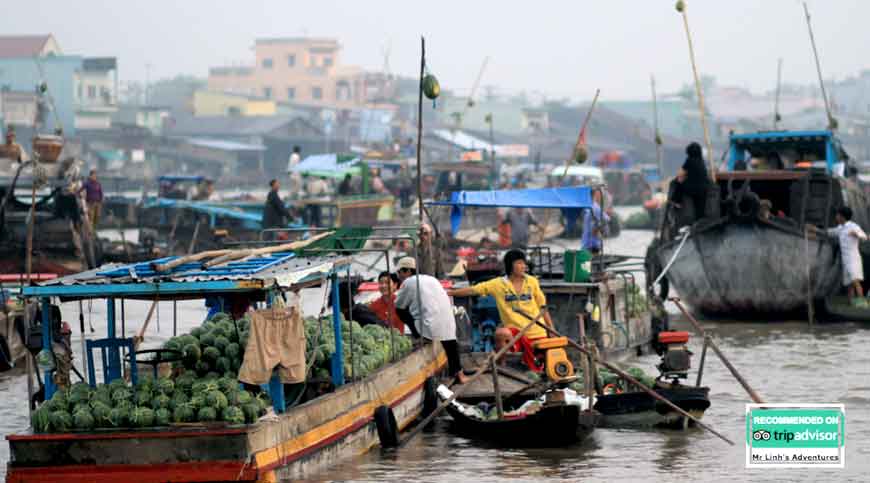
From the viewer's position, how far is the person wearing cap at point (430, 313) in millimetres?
11438

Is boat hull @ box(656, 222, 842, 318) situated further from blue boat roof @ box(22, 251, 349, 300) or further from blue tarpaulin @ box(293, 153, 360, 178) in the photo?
blue tarpaulin @ box(293, 153, 360, 178)

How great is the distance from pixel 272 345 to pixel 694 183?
35.2ft

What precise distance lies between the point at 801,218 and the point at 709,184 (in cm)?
118

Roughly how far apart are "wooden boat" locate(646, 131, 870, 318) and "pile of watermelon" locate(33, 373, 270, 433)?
10292mm

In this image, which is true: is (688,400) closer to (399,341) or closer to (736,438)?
(736,438)

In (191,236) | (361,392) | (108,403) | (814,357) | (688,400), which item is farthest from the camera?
(191,236)

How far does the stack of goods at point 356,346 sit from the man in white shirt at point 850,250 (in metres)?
7.47

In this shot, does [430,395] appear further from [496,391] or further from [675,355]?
[675,355]

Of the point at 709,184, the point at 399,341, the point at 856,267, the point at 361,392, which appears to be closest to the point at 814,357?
the point at 856,267

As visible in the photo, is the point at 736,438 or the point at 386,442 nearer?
the point at 386,442

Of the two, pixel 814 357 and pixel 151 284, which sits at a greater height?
pixel 151 284

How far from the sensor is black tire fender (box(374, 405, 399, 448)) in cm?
1021

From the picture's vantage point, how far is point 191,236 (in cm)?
2756

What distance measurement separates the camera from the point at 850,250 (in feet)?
57.3
